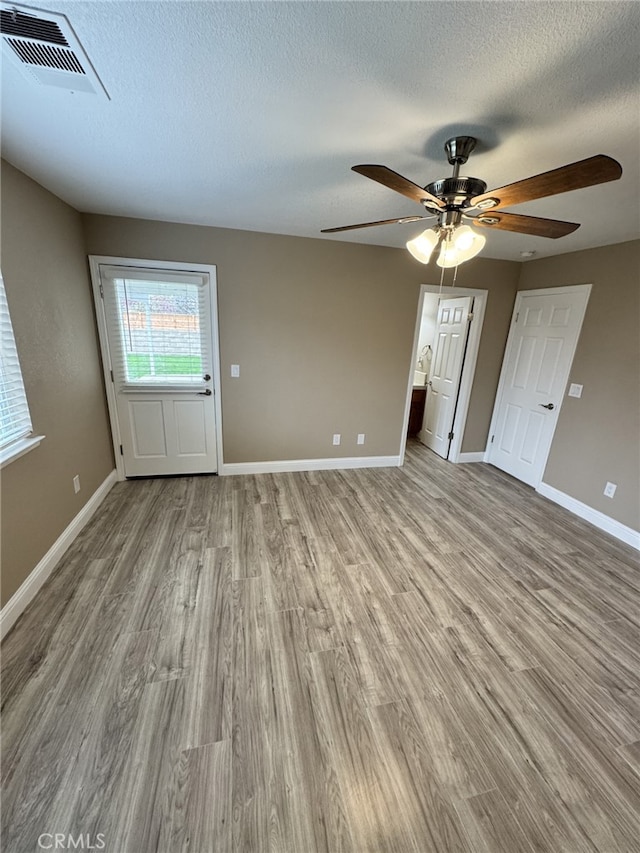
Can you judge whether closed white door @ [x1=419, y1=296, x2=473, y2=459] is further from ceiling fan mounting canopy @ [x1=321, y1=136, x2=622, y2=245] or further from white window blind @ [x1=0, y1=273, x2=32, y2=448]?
white window blind @ [x1=0, y1=273, x2=32, y2=448]

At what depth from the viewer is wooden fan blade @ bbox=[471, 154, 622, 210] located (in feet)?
3.37

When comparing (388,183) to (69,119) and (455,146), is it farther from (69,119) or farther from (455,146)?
(69,119)

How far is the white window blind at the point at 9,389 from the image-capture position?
69.0 inches

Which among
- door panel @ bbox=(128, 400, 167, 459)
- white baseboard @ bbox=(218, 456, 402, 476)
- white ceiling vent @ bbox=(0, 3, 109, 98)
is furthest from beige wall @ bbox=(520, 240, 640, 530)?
door panel @ bbox=(128, 400, 167, 459)

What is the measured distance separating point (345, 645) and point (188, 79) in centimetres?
253

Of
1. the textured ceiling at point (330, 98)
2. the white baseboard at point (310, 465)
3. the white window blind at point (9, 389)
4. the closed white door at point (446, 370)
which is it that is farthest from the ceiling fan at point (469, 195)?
the white baseboard at point (310, 465)

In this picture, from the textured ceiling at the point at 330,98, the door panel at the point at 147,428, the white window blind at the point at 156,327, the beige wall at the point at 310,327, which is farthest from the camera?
the door panel at the point at 147,428

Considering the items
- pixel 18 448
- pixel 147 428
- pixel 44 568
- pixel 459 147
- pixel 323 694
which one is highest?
pixel 459 147

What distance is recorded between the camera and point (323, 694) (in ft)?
4.87

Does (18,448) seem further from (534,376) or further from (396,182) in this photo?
(534,376)

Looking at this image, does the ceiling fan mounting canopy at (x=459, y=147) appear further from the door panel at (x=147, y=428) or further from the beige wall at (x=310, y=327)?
the door panel at (x=147, y=428)

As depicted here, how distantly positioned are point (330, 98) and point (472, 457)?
3.96 m

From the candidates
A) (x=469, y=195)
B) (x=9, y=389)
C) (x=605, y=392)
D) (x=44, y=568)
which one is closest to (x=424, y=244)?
(x=469, y=195)

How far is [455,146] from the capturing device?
1.44 meters
